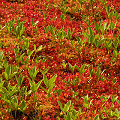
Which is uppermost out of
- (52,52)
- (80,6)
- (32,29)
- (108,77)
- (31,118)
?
(80,6)

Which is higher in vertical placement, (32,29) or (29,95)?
(32,29)

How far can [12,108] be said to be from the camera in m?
3.93

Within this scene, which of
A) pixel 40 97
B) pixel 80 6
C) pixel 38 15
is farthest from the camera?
pixel 80 6

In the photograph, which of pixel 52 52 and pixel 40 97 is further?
pixel 52 52

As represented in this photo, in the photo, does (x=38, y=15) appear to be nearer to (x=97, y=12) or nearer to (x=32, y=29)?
(x=32, y=29)

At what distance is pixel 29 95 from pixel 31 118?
22.5 inches

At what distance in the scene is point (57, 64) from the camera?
5203 millimetres

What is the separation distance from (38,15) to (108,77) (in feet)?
11.3

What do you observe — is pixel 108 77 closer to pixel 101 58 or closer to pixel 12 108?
pixel 101 58

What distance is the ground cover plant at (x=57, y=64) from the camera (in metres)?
4.04

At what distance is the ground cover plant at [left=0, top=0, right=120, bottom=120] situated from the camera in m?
4.04

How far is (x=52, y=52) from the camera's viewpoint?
5594mm

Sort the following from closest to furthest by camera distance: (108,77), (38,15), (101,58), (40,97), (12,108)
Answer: (12,108), (40,97), (108,77), (101,58), (38,15)

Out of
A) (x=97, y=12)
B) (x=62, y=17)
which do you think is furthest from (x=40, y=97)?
(x=97, y=12)
